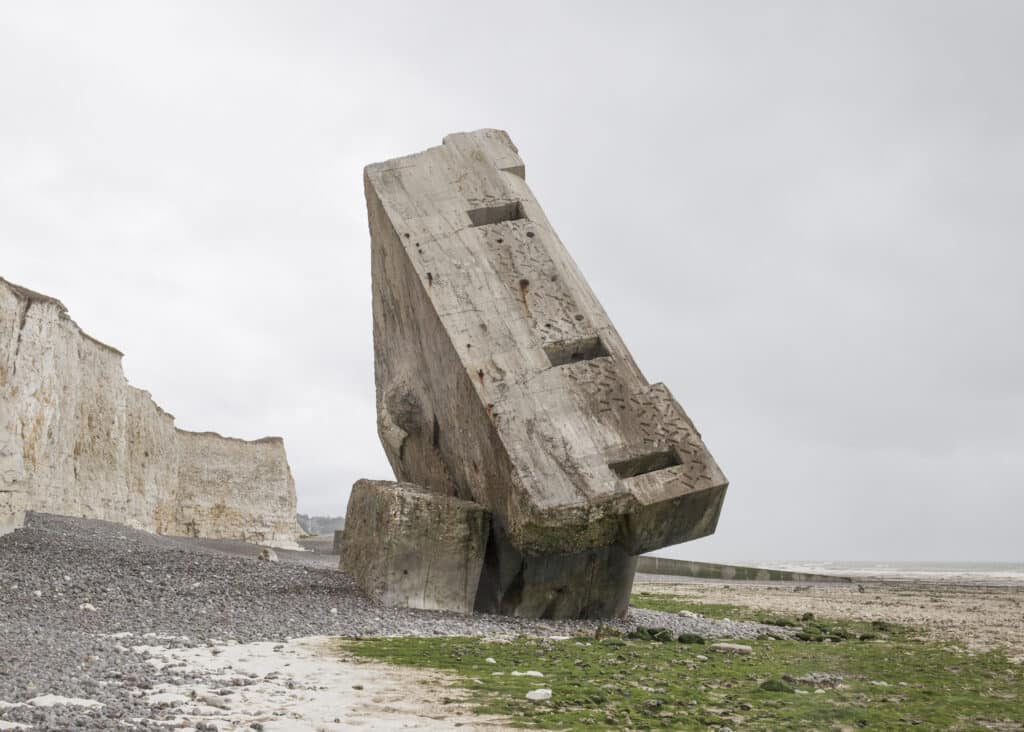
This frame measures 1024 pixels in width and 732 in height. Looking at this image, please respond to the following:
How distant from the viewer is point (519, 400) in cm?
735

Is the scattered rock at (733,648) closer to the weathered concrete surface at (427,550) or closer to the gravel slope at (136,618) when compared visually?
the gravel slope at (136,618)

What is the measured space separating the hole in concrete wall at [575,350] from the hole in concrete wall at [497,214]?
5.95 ft

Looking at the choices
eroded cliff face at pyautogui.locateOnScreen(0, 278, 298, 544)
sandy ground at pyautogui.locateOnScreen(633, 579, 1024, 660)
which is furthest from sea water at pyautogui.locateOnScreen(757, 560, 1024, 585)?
eroded cliff face at pyautogui.locateOnScreen(0, 278, 298, 544)

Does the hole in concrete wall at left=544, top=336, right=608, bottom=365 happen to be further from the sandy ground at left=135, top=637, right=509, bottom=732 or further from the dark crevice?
the dark crevice

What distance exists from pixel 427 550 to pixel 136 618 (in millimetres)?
2456

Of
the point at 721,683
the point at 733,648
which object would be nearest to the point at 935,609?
the point at 733,648

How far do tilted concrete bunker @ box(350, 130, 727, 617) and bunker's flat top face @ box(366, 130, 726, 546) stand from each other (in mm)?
14

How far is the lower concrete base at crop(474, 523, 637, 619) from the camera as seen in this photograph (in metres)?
7.73

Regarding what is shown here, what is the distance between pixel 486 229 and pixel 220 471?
25.9 metres

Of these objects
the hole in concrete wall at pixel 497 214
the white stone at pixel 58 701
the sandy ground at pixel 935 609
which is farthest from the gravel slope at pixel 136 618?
the hole in concrete wall at pixel 497 214

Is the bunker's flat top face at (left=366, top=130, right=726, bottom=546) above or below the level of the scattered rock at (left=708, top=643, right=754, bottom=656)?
above

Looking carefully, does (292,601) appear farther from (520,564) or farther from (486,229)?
(486,229)

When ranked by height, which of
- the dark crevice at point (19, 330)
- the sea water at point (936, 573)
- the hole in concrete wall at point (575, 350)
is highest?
the dark crevice at point (19, 330)

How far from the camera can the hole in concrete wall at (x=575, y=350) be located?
7.94 metres
